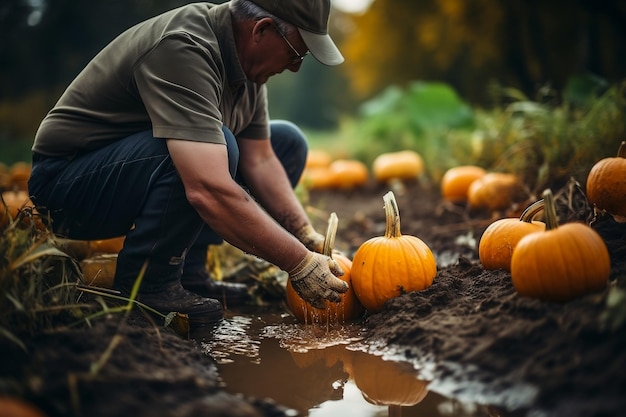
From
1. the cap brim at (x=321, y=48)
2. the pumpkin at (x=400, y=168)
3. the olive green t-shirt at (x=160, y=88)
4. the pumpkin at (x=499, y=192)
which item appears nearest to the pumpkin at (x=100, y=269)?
the olive green t-shirt at (x=160, y=88)

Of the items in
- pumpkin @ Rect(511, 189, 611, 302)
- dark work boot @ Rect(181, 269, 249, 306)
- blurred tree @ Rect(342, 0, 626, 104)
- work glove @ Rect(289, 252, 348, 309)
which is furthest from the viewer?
blurred tree @ Rect(342, 0, 626, 104)

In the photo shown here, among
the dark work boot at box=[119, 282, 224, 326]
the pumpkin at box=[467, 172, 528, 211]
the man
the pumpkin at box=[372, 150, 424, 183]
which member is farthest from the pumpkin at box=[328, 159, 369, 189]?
the dark work boot at box=[119, 282, 224, 326]

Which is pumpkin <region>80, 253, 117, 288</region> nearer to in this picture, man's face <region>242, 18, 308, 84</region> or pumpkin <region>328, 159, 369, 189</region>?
man's face <region>242, 18, 308, 84</region>

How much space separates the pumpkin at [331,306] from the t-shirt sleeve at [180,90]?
2.21ft

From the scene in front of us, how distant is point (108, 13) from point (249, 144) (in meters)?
10.9

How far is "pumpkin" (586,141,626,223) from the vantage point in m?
2.81

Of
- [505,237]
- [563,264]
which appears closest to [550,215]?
[563,264]

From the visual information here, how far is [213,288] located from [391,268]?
1055 mm

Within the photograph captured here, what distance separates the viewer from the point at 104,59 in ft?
8.91

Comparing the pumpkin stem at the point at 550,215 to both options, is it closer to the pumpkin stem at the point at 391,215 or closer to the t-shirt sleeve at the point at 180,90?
the pumpkin stem at the point at 391,215

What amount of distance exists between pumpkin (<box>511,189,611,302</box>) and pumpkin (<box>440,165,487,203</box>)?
2764mm

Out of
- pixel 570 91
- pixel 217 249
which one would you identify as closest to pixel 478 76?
pixel 570 91

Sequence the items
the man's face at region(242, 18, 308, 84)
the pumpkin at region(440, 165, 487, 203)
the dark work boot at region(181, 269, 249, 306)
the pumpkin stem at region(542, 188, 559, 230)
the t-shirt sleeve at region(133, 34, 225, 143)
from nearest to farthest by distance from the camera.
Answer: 1. the pumpkin stem at region(542, 188, 559, 230)
2. the t-shirt sleeve at region(133, 34, 225, 143)
3. the man's face at region(242, 18, 308, 84)
4. the dark work boot at region(181, 269, 249, 306)
5. the pumpkin at region(440, 165, 487, 203)

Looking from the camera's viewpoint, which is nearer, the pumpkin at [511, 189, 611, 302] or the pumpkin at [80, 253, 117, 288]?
the pumpkin at [511, 189, 611, 302]
